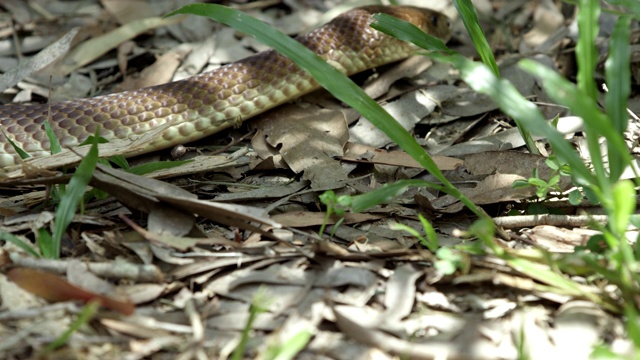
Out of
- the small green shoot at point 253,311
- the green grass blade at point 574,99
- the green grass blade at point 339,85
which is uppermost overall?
the green grass blade at point 574,99

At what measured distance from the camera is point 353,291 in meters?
2.62

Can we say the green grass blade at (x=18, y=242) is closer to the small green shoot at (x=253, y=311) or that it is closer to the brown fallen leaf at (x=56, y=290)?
the brown fallen leaf at (x=56, y=290)

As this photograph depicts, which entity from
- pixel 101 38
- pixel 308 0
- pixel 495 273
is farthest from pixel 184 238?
pixel 308 0

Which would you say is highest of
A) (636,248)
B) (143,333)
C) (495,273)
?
(636,248)

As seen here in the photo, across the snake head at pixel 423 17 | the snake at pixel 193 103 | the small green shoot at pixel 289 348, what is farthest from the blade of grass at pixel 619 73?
the snake head at pixel 423 17

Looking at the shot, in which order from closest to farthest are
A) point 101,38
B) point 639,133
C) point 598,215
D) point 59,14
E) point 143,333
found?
point 143,333 → point 598,215 → point 639,133 → point 101,38 → point 59,14

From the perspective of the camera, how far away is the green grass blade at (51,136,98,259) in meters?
2.74

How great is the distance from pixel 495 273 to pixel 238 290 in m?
0.94

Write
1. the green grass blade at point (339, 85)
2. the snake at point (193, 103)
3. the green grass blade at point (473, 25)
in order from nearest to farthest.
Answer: the green grass blade at point (339, 85) < the green grass blade at point (473, 25) < the snake at point (193, 103)

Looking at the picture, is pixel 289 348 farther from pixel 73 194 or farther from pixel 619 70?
pixel 619 70

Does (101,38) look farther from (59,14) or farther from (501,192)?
(501,192)

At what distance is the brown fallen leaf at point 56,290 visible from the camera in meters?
2.38

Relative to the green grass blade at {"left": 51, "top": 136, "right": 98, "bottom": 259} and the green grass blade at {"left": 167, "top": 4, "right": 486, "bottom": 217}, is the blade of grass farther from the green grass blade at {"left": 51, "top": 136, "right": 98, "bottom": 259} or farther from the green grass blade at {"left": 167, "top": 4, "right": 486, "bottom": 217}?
the green grass blade at {"left": 51, "top": 136, "right": 98, "bottom": 259}

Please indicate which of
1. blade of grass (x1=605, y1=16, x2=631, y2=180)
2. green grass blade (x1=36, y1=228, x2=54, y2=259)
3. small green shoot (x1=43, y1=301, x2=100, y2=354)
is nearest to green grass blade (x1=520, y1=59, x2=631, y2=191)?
blade of grass (x1=605, y1=16, x2=631, y2=180)
